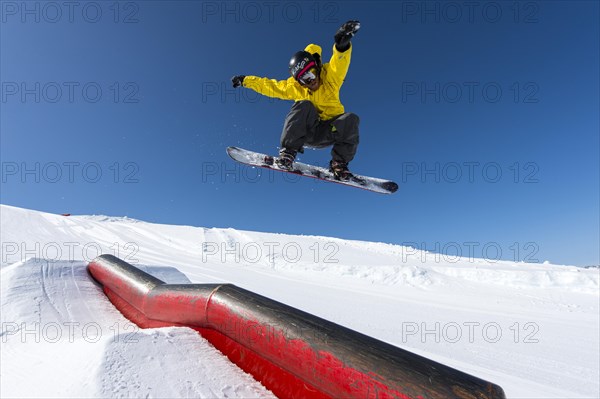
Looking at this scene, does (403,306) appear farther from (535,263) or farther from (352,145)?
(535,263)

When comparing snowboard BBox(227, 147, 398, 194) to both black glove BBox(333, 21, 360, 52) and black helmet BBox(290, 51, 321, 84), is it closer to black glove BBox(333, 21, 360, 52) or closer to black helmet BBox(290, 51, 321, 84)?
black helmet BBox(290, 51, 321, 84)

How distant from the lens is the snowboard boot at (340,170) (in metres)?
5.03

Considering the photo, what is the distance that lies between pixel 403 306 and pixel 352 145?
3783mm

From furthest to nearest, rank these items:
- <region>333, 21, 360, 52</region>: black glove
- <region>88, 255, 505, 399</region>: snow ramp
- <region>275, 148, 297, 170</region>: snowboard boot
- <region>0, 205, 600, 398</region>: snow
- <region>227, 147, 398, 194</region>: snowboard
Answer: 1. <region>227, 147, 398, 194</region>: snowboard
2. <region>275, 148, 297, 170</region>: snowboard boot
3. <region>333, 21, 360, 52</region>: black glove
4. <region>0, 205, 600, 398</region>: snow
5. <region>88, 255, 505, 399</region>: snow ramp

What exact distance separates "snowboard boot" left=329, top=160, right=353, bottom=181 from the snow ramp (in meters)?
3.69

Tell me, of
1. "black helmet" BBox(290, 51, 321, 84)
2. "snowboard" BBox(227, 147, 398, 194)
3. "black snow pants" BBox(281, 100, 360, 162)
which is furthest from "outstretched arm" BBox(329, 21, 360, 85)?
"snowboard" BBox(227, 147, 398, 194)

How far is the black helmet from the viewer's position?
460cm

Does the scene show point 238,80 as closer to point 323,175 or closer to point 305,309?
point 323,175

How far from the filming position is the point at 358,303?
6.78 m

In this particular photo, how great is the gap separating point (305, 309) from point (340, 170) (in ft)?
9.61

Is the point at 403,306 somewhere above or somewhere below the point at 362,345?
below

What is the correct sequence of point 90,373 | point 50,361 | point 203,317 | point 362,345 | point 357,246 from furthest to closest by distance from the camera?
point 357,246, point 203,317, point 50,361, point 90,373, point 362,345

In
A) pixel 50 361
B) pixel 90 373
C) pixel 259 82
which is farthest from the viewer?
pixel 259 82

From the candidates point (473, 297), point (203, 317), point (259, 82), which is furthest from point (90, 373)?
point (473, 297)
